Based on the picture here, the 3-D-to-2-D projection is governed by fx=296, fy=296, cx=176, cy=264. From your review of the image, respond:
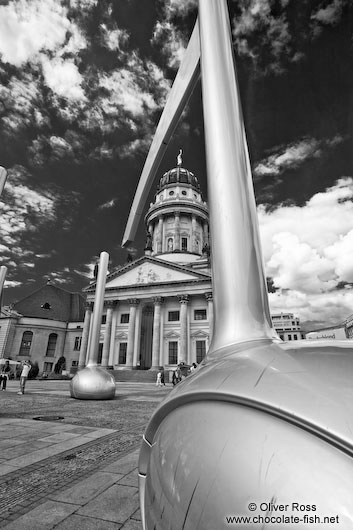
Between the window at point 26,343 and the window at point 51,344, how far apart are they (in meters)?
2.69

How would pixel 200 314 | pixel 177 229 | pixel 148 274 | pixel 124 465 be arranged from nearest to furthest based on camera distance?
pixel 124 465, pixel 200 314, pixel 148 274, pixel 177 229

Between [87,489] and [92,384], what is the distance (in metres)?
7.39

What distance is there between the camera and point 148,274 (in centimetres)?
3931

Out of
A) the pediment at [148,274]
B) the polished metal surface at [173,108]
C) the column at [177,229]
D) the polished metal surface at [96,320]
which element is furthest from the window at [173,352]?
the polished metal surface at [173,108]

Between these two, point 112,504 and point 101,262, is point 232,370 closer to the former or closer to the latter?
point 112,504

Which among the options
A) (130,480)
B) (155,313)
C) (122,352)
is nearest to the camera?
(130,480)

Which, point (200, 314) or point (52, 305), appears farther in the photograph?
A: point (52, 305)

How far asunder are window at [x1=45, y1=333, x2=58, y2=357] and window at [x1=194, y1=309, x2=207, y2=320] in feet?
78.6

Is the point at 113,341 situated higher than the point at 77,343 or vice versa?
the point at 77,343

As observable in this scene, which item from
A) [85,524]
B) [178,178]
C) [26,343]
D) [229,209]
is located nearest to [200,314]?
[26,343]

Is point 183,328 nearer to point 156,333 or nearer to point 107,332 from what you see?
point 156,333

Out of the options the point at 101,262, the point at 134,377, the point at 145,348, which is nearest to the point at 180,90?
the point at 101,262

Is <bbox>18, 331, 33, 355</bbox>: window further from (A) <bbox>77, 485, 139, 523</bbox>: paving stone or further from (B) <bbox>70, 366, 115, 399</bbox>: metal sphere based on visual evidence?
(A) <bbox>77, 485, 139, 523</bbox>: paving stone

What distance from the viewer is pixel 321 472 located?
580 mm
